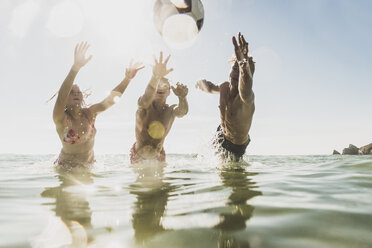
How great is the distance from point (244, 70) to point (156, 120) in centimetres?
265

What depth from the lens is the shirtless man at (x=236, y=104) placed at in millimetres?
4863

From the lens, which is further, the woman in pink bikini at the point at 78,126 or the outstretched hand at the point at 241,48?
the woman in pink bikini at the point at 78,126

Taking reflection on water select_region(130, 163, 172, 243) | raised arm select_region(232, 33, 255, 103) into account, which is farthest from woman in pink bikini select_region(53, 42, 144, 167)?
reflection on water select_region(130, 163, 172, 243)

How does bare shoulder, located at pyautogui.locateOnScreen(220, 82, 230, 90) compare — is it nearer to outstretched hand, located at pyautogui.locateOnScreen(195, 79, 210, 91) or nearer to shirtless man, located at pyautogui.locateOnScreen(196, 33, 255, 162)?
shirtless man, located at pyautogui.locateOnScreen(196, 33, 255, 162)

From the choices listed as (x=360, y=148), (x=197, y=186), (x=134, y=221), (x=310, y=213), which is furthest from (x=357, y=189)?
(x=360, y=148)

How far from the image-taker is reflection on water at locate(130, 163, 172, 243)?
1644mm

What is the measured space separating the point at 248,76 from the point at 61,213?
12.2 ft

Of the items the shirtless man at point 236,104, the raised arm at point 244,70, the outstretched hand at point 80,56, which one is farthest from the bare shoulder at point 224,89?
the outstretched hand at point 80,56

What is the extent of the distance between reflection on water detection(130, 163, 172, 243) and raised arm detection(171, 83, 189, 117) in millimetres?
2960

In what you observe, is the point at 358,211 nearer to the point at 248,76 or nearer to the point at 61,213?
the point at 61,213

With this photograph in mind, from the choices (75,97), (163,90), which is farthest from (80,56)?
(163,90)

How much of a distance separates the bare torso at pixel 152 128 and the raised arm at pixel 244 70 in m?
2.29

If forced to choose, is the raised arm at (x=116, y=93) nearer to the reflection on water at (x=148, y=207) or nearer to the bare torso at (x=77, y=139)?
the bare torso at (x=77, y=139)

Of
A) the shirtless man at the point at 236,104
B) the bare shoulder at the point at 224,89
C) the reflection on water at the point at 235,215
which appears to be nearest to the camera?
the reflection on water at the point at 235,215
